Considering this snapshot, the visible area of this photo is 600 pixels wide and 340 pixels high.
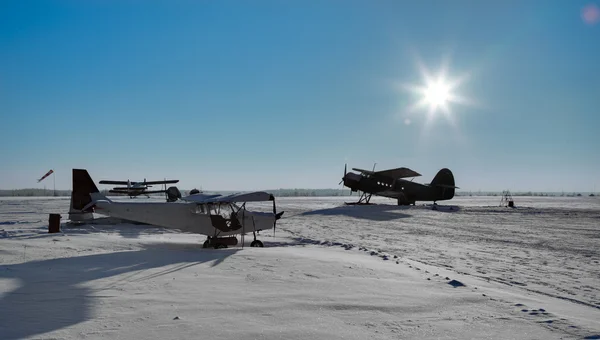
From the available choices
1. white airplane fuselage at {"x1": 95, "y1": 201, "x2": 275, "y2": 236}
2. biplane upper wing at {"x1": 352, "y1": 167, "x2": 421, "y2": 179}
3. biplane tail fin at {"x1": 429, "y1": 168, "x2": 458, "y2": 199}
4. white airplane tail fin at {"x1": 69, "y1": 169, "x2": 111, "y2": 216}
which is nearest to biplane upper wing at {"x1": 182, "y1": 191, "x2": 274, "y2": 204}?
white airplane fuselage at {"x1": 95, "y1": 201, "x2": 275, "y2": 236}

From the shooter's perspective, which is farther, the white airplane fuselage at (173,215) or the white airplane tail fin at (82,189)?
the white airplane tail fin at (82,189)

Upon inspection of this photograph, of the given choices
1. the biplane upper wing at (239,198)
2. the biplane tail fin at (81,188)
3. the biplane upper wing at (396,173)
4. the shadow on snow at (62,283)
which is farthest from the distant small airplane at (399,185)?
the shadow on snow at (62,283)

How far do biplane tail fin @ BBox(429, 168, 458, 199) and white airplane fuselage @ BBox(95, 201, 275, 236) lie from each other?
32332 millimetres

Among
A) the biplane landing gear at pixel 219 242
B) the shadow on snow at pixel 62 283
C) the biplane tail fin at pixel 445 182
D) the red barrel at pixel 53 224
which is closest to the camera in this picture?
the shadow on snow at pixel 62 283

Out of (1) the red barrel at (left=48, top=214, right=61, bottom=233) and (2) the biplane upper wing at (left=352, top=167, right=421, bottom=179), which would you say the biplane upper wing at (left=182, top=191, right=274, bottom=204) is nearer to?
(1) the red barrel at (left=48, top=214, right=61, bottom=233)

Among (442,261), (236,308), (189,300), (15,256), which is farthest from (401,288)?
(15,256)

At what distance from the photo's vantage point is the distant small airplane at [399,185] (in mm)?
39469

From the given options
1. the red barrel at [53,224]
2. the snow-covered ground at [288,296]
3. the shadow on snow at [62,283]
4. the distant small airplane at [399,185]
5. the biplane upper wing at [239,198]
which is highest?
the distant small airplane at [399,185]

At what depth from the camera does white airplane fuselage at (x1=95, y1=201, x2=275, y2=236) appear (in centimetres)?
1184

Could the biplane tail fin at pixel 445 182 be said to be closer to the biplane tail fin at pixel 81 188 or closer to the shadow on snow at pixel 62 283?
the biplane tail fin at pixel 81 188

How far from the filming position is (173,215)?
39.8 ft

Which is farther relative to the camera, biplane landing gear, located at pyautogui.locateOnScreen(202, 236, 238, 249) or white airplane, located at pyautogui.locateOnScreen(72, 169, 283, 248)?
white airplane, located at pyautogui.locateOnScreen(72, 169, 283, 248)

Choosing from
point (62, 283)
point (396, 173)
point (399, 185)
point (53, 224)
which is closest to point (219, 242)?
point (62, 283)

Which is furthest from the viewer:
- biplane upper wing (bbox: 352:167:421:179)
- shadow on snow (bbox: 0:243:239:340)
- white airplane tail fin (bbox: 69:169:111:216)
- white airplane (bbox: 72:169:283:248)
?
biplane upper wing (bbox: 352:167:421:179)
